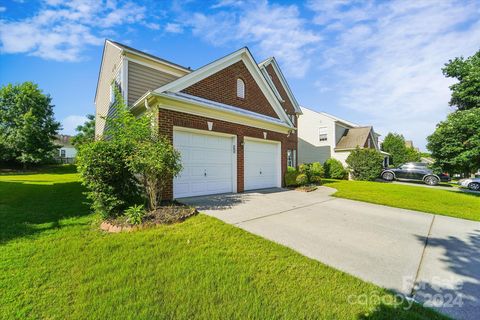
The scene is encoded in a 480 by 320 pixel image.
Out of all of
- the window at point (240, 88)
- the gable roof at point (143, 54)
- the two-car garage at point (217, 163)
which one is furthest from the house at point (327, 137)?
the gable roof at point (143, 54)

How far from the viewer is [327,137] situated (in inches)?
887

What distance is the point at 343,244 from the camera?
152 inches

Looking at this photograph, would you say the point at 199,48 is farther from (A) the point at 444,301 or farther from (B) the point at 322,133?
(B) the point at 322,133

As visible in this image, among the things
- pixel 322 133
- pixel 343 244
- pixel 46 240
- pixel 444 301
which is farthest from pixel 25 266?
pixel 322 133

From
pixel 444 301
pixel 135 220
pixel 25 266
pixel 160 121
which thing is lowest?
pixel 444 301

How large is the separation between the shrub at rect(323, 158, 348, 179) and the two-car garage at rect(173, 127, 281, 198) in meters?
11.0

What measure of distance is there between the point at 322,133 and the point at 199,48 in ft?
56.4

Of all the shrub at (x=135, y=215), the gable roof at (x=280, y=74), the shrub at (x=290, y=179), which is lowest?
the shrub at (x=135, y=215)

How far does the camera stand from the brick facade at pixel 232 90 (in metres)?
7.82

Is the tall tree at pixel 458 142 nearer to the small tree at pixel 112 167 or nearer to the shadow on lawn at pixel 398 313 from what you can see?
the shadow on lawn at pixel 398 313

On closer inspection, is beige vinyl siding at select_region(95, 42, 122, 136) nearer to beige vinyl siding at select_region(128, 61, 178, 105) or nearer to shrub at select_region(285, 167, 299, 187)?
beige vinyl siding at select_region(128, 61, 178, 105)

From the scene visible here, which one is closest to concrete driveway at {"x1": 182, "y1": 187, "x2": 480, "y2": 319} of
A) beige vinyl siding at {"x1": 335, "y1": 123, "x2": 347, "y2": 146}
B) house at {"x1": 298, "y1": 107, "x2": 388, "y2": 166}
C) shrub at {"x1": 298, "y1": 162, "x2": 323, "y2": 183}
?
shrub at {"x1": 298, "y1": 162, "x2": 323, "y2": 183}

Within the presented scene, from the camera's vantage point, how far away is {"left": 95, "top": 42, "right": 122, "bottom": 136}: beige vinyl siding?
9.99 metres

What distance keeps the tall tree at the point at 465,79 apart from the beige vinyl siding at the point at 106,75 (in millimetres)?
16827
